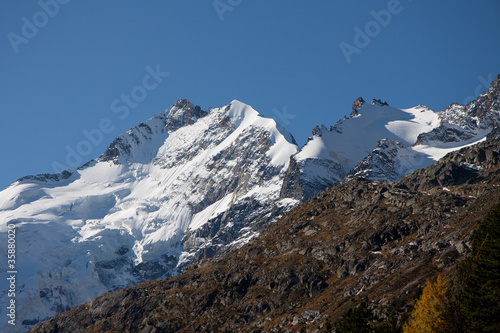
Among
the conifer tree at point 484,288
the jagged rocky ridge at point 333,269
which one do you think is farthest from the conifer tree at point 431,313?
the jagged rocky ridge at point 333,269

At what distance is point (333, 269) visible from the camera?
161 metres

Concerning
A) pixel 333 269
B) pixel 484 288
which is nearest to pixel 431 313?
pixel 484 288

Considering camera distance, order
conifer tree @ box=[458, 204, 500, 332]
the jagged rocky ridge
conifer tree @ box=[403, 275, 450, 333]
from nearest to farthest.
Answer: conifer tree @ box=[458, 204, 500, 332] → conifer tree @ box=[403, 275, 450, 333] → the jagged rocky ridge

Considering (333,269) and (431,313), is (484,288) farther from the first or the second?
(333,269)

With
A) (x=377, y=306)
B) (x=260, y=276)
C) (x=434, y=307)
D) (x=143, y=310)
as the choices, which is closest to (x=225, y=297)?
(x=260, y=276)

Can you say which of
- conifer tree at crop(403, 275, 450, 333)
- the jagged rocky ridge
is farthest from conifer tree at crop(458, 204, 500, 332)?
the jagged rocky ridge

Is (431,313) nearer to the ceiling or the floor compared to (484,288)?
nearer to the ceiling

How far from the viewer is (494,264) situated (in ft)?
245

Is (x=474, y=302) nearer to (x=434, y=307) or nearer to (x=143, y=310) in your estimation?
(x=434, y=307)

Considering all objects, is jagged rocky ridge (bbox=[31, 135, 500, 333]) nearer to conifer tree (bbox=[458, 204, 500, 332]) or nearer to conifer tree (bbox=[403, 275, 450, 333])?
conifer tree (bbox=[403, 275, 450, 333])

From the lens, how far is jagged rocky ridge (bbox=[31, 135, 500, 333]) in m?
130

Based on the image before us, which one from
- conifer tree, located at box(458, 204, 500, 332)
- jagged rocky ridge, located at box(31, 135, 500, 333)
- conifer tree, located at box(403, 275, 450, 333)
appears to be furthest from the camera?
jagged rocky ridge, located at box(31, 135, 500, 333)

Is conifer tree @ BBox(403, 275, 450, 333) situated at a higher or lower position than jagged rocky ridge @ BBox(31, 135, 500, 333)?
lower

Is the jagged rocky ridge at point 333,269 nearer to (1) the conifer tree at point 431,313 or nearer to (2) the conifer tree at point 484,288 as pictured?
(1) the conifer tree at point 431,313
